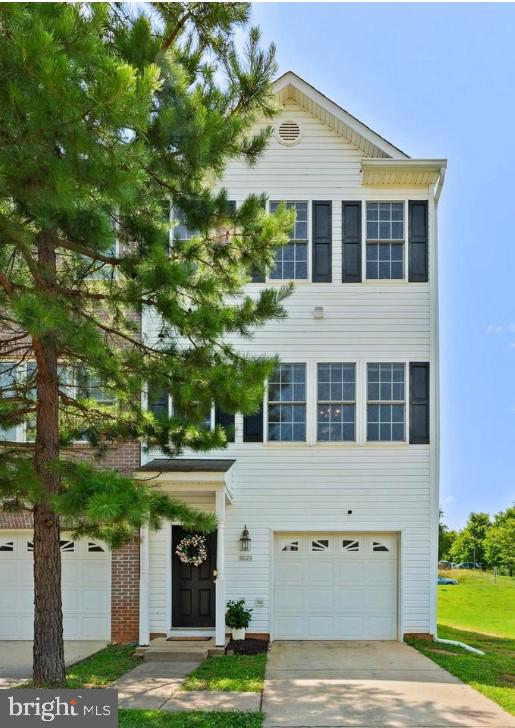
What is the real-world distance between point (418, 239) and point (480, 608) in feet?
42.2

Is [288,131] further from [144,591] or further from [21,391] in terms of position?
[144,591]

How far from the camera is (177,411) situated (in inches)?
297

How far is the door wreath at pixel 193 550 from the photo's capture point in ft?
38.8

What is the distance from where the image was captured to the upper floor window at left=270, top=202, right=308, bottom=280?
12438 mm

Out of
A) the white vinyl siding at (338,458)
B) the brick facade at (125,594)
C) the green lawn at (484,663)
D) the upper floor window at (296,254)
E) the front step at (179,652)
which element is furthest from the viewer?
the upper floor window at (296,254)

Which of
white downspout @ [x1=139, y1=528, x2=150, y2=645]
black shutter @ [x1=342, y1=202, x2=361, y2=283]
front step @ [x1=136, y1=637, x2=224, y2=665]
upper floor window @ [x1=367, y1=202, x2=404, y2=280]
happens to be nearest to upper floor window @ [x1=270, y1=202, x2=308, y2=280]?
black shutter @ [x1=342, y1=202, x2=361, y2=283]

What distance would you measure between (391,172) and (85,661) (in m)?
9.59

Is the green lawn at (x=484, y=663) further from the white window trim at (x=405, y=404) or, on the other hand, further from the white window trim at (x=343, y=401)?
the white window trim at (x=343, y=401)

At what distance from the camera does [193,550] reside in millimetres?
11891

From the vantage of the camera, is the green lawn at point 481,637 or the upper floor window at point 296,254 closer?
the green lawn at point 481,637

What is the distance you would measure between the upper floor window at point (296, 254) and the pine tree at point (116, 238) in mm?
4161

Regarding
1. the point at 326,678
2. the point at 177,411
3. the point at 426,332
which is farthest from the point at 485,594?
the point at 177,411

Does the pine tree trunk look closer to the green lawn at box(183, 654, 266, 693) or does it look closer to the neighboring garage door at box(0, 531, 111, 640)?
the green lawn at box(183, 654, 266, 693)

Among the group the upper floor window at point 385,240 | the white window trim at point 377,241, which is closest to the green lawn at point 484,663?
the white window trim at point 377,241
